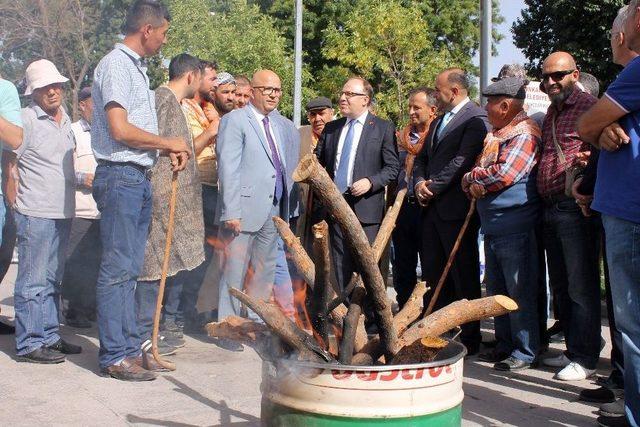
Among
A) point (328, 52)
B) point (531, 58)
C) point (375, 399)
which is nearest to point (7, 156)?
point (375, 399)

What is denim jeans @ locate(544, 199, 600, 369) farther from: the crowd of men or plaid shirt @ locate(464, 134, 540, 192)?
plaid shirt @ locate(464, 134, 540, 192)

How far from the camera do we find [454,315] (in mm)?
3314

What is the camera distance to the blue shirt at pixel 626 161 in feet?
12.2

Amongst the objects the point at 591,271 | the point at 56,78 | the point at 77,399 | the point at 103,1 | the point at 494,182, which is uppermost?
the point at 103,1

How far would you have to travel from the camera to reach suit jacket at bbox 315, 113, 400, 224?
671cm

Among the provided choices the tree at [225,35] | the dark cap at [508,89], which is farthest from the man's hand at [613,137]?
the tree at [225,35]

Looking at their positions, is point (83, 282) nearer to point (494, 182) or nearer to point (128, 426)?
point (128, 426)

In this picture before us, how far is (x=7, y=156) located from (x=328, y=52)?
2333 centimetres

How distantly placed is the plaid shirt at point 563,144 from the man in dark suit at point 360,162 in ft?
5.15

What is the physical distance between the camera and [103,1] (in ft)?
24.7

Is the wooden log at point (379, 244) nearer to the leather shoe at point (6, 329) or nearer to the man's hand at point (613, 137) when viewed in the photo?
the man's hand at point (613, 137)

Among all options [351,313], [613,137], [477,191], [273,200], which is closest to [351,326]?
[351,313]

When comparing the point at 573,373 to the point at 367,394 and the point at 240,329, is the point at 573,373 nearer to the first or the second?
the point at 240,329

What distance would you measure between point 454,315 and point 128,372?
2.56m
